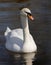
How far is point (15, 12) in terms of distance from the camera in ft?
31.6

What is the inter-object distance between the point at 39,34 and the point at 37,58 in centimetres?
112

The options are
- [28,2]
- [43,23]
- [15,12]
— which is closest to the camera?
[43,23]

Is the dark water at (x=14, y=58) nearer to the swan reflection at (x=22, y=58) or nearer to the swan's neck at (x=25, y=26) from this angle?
the swan reflection at (x=22, y=58)

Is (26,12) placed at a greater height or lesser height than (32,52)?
greater

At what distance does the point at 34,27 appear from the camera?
827cm

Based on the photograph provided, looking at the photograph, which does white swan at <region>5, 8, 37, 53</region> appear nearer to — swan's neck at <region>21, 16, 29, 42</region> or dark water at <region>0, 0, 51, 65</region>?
swan's neck at <region>21, 16, 29, 42</region>

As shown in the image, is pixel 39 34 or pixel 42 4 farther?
pixel 42 4

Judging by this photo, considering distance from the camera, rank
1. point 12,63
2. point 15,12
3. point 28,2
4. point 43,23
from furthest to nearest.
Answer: point 28,2
point 15,12
point 43,23
point 12,63

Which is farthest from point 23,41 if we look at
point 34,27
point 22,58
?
point 34,27

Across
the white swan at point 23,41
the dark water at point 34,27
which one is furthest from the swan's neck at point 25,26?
the dark water at point 34,27

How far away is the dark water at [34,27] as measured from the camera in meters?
6.61

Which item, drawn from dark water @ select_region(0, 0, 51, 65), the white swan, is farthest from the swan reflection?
the white swan

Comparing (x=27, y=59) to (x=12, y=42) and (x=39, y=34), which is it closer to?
(x=12, y=42)

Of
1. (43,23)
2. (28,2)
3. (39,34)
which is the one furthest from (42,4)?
(39,34)
